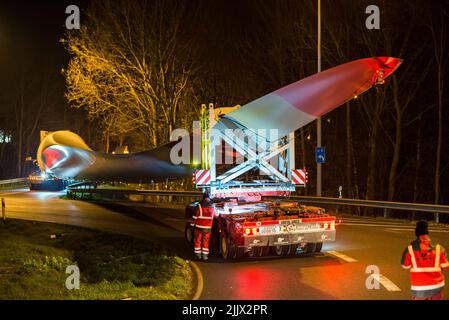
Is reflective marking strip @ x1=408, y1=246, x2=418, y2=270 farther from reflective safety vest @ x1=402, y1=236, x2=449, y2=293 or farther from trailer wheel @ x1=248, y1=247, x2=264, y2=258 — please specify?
trailer wheel @ x1=248, y1=247, x2=264, y2=258

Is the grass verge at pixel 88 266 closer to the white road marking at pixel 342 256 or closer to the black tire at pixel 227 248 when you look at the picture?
the black tire at pixel 227 248

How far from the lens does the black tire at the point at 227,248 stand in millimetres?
11916

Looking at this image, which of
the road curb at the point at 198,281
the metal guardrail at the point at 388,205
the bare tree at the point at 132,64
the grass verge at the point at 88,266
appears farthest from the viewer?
the bare tree at the point at 132,64

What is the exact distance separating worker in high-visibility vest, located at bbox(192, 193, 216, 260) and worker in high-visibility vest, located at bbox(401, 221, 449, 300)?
20.6 feet

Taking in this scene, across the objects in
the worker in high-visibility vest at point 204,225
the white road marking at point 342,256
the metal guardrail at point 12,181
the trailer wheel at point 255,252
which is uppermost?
the metal guardrail at point 12,181

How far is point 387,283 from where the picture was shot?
9.52m

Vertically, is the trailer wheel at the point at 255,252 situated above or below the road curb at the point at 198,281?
above

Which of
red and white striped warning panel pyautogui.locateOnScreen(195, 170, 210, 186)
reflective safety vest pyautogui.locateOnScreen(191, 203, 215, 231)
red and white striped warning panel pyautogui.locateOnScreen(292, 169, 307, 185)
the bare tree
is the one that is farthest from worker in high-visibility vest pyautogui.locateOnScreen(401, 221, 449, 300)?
the bare tree

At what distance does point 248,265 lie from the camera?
11.7m

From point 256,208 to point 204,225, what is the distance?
1356mm

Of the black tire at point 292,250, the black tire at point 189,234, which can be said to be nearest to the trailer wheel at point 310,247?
the black tire at point 292,250

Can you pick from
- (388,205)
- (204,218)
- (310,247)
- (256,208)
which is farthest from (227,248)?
(388,205)

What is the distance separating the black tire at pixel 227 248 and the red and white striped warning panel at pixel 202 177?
1.36 metres
